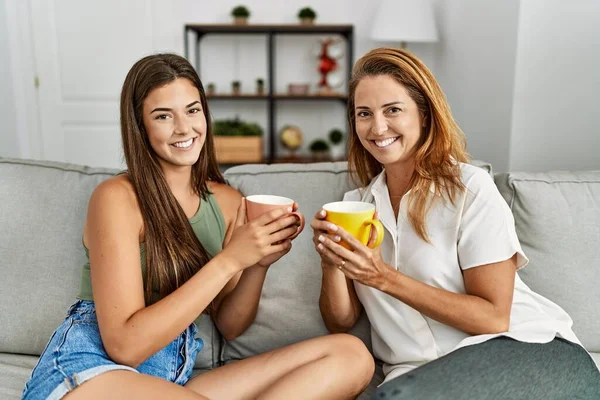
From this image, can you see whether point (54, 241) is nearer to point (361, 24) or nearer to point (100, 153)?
point (100, 153)

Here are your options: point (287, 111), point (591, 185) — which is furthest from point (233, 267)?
point (287, 111)

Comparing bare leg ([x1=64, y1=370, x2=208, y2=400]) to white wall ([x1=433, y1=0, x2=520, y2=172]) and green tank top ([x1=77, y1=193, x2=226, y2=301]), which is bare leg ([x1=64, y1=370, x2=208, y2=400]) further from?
white wall ([x1=433, y1=0, x2=520, y2=172])

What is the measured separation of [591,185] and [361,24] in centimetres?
307

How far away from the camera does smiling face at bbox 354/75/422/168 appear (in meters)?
1.25

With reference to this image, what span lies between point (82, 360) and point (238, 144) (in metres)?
2.97

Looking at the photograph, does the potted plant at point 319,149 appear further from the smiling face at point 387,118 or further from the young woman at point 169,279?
the smiling face at point 387,118

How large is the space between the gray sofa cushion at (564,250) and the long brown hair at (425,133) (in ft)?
1.08

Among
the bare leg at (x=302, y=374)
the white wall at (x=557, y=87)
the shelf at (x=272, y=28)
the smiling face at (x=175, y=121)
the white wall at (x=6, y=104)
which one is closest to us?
the bare leg at (x=302, y=374)

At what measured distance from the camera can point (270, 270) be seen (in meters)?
1.48

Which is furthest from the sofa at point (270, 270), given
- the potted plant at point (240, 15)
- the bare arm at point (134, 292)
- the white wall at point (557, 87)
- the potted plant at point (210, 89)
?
the potted plant at point (240, 15)

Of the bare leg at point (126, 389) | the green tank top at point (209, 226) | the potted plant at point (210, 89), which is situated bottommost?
the bare leg at point (126, 389)

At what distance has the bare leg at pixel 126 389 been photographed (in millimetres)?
1012

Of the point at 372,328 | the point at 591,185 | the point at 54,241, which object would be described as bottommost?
the point at 372,328

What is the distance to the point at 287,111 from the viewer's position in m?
4.44
